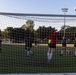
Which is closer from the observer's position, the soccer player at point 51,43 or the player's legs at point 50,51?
the soccer player at point 51,43

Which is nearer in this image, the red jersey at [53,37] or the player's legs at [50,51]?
the red jersey at [53,37]

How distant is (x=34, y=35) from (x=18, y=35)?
697mm

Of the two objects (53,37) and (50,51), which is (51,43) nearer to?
(53,37)

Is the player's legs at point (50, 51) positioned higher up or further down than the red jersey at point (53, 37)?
further down

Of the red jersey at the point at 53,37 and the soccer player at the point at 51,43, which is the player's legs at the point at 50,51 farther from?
the red jersey at the point at 53,37

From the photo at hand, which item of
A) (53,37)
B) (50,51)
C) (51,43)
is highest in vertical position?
(53,37)

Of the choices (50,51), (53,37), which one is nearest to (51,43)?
(53,37)

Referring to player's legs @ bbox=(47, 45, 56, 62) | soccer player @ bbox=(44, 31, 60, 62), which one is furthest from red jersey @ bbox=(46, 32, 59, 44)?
player's legs @ bbox=(47, 45, 56, 62)

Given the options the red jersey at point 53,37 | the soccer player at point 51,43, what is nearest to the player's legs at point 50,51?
the soccer player at point 51,43

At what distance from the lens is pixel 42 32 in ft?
43.1

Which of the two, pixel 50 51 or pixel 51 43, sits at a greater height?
pixel 51 43

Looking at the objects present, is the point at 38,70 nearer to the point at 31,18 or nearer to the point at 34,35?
the point at 34,35

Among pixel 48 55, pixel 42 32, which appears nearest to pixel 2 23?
pixel 42 32

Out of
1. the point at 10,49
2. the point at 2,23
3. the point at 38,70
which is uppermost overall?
the point at 2,23
